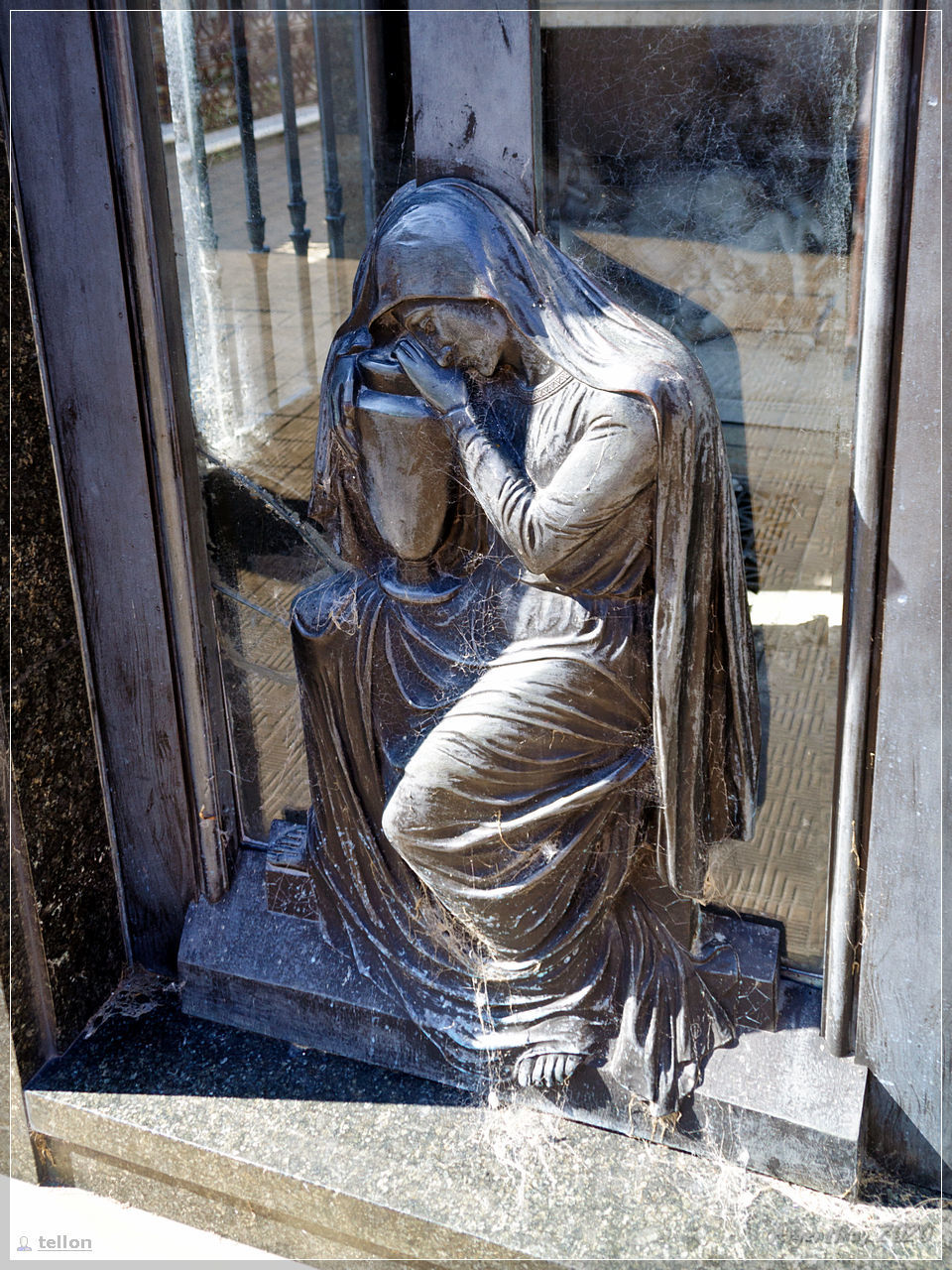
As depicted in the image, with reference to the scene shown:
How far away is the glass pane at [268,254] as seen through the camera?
2420 millimetres

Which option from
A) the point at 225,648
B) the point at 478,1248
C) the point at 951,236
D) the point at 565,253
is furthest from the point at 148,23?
the point at 478,1248

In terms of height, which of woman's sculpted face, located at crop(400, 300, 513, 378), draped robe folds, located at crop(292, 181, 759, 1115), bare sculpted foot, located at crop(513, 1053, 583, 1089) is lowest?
bare sculpted foot, located at crop(513, 1053, 583, 1089)

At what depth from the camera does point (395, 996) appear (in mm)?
2713

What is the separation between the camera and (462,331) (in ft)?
7.20

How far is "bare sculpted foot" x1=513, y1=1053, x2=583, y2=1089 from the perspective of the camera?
253 centimetres

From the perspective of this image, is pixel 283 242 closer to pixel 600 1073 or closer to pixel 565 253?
pixel 565 253

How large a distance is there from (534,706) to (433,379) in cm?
62

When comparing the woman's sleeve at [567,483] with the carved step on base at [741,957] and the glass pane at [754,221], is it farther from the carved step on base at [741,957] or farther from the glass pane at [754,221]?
the carved step on base at [741,957]

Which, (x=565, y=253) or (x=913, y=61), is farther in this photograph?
(x=565, y=253)

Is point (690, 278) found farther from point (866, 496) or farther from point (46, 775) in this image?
point (46, 775)

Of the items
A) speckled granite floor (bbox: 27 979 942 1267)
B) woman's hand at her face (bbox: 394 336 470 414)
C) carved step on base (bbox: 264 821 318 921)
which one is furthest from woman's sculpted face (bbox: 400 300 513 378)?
speckled granite floor (bbox: 27 979 942 1267)

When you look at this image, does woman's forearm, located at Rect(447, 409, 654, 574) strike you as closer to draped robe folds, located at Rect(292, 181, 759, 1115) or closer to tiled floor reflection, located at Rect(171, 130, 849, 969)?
draped robe folds, located at Rect(292, 181, 759, 1115)

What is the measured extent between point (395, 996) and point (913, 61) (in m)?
2.02

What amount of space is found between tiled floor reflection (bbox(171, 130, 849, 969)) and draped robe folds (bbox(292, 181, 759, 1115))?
138 mm
